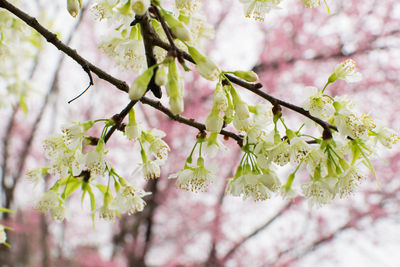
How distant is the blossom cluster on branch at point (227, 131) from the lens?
2.15 feet

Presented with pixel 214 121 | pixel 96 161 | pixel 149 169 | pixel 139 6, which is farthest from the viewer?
pixel 149 169

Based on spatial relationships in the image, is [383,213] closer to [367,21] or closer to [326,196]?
[367,21]

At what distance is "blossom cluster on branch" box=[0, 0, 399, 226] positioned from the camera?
2.15 feet

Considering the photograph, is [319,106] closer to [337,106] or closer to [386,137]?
[337,106]

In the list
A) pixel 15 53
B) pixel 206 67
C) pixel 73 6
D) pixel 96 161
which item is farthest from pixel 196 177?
pixel 15 53

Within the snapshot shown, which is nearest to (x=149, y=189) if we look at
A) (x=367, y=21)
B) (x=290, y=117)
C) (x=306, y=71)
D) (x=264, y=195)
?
(x=290, y=117)

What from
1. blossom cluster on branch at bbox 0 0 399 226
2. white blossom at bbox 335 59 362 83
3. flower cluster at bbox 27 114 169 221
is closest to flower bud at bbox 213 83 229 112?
blossom cluster on branch at bbox 0 0 399 226

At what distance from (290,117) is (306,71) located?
2.04ft

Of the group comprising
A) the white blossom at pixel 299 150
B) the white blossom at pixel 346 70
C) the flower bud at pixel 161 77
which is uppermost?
the white blossom at pixel 346 70

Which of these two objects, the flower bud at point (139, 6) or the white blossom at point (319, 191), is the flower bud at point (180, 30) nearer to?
the flower bud at point (139, 6)

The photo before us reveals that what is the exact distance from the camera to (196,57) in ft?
1.97

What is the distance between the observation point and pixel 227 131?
0.75m

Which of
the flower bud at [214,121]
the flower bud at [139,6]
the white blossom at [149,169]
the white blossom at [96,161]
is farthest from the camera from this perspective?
the white blossom at [149,169]

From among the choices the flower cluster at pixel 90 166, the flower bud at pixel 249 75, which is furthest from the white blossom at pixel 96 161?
the flower bud at pixel 249 75
